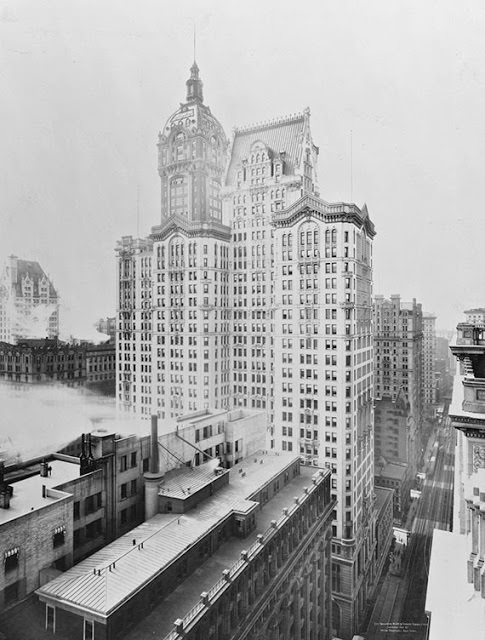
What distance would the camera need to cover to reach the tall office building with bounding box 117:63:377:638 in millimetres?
30328

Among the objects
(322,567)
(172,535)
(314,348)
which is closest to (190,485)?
(172,535)

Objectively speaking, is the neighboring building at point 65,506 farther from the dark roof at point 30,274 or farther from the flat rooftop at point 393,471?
the flat rooftop at point 393,471

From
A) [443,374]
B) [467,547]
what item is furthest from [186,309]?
[443,374]

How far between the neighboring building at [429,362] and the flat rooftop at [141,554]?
112 feet

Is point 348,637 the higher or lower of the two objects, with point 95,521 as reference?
lower

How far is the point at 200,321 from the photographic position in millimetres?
35062

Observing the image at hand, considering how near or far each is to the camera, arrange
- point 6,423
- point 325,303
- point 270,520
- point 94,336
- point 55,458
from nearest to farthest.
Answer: point 6,423 → point 55,458 → point 270,520 → point 94,336 → point 325,303

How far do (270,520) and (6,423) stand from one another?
1024cm

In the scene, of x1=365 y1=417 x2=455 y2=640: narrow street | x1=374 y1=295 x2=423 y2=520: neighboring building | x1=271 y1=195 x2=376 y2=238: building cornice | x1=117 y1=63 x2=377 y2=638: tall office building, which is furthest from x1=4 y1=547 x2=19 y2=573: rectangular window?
x1=374 y1=295 x2=423 y2=520: neighboring building

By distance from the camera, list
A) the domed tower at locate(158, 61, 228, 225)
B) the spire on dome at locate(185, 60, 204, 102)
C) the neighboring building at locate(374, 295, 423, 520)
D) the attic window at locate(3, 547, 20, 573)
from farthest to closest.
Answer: the neighboring building at locate(374, 295, 423, 520)
the domed tower at locate(158, 61, 228, 225)
the spire on dome at locate(185, 60, 204, 102)
the attic window at locate(3, 547, 20, 573)

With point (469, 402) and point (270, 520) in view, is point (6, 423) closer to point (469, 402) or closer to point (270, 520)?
point (270, 520)

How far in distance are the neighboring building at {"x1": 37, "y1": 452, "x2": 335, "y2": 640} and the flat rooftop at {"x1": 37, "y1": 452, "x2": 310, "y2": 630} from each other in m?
0.03

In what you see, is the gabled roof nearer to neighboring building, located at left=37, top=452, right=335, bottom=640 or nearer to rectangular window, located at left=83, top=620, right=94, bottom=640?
neighboring building, located at left=37, top=452, right=335, bottom=640

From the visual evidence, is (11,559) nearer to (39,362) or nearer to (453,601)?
(39,362)
